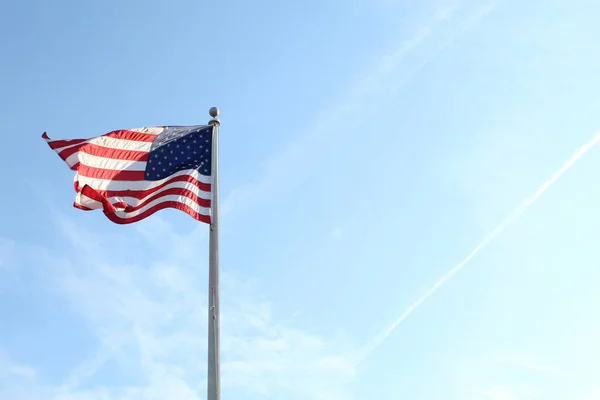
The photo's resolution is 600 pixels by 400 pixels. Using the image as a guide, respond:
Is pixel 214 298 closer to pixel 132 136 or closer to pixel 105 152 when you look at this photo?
pixel 105 152

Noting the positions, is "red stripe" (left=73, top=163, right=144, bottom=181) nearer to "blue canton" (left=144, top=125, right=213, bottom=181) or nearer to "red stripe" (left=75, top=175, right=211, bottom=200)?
"blue canton" (left=144, top=125, right=213, bottom=181)

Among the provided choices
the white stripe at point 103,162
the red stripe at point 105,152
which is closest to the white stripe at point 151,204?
the white stripe at point 103,162

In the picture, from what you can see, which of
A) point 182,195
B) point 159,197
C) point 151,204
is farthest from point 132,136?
point 182,195

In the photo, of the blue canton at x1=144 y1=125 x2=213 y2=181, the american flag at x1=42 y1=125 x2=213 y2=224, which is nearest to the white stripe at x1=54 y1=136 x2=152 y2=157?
the american flag at x1=42 y1=125 x2=213 y2=224

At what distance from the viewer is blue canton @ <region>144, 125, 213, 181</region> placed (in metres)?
23.7

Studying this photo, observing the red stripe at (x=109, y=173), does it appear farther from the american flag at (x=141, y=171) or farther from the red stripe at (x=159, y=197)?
the red stripe at (x=159, y=197)

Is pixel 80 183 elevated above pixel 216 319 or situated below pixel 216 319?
above

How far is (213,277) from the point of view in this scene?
21.0 meters

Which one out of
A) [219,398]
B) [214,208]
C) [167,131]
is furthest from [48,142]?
[219,398]

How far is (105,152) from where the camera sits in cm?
2356

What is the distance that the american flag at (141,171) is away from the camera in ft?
74.3

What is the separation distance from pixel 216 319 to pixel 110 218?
4.54m

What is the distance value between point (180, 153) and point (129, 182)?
5.99 feet

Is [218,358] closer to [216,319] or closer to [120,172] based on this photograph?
[216,319]
